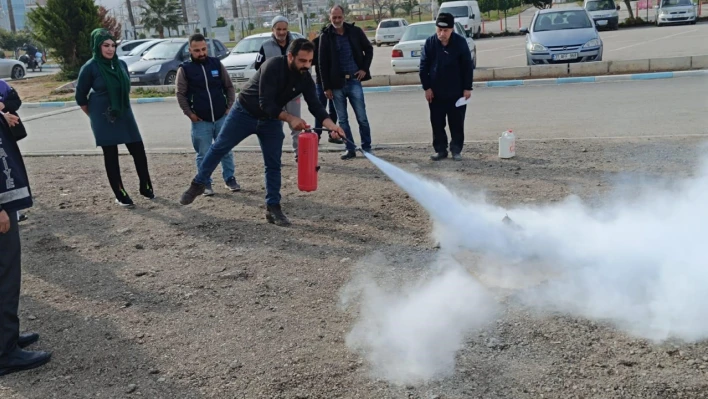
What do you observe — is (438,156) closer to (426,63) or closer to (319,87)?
(426,63)

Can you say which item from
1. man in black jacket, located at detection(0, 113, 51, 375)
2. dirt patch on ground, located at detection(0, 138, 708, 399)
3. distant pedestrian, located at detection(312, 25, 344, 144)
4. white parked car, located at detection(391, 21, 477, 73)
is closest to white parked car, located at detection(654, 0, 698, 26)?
white parked car, located at detection(391, 21, 477, 73)

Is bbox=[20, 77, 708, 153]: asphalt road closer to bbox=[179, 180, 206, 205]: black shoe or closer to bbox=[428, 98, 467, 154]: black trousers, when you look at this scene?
bbox=[428, 98, 467, 154]: black trousers

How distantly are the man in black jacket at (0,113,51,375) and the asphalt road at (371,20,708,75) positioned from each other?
1859cm

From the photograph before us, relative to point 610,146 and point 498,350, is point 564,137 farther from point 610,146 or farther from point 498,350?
point 498,350

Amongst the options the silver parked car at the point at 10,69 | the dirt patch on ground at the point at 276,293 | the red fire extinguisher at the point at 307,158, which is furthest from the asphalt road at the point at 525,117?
the silver parked car at the point at 10,69

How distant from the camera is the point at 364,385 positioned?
352 centimetres

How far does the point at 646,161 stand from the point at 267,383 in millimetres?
5658

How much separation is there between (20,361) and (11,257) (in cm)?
62

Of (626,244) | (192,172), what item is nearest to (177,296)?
(626,244)

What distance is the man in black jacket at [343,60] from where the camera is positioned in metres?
8.34

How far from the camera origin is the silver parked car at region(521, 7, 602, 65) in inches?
637

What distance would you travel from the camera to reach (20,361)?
3877 millimetres

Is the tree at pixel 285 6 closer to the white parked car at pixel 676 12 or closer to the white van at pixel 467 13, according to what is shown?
the white van at pixel 467 13

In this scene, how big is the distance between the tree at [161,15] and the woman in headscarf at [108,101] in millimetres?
46657
